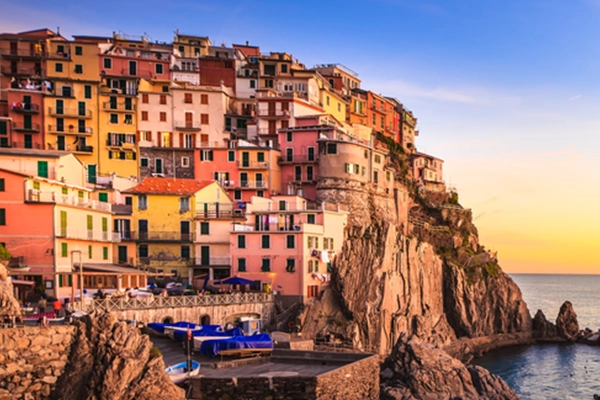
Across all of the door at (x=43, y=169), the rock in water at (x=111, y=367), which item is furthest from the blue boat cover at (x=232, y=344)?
the door at (x=43, y=169)

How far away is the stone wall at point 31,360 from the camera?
77.6 feet

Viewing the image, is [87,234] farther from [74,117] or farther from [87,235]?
[74,117]

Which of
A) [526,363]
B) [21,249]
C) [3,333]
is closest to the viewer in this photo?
[3,333]

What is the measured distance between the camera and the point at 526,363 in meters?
69.4

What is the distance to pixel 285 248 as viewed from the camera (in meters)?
57.6

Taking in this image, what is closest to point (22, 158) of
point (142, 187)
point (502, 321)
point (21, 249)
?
point (21, 249)

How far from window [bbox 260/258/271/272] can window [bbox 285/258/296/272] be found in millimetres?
1680

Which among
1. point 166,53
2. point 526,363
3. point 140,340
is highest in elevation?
point 166,53

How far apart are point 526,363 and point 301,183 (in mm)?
32358

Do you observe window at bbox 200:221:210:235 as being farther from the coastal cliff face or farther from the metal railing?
the coastal cliff face

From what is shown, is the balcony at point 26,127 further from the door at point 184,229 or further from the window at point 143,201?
the door at point 184,229

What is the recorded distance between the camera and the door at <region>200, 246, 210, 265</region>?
6162 centimetres

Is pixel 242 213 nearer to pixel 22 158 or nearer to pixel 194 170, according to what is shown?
pixel 194 170

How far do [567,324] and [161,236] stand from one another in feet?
191
